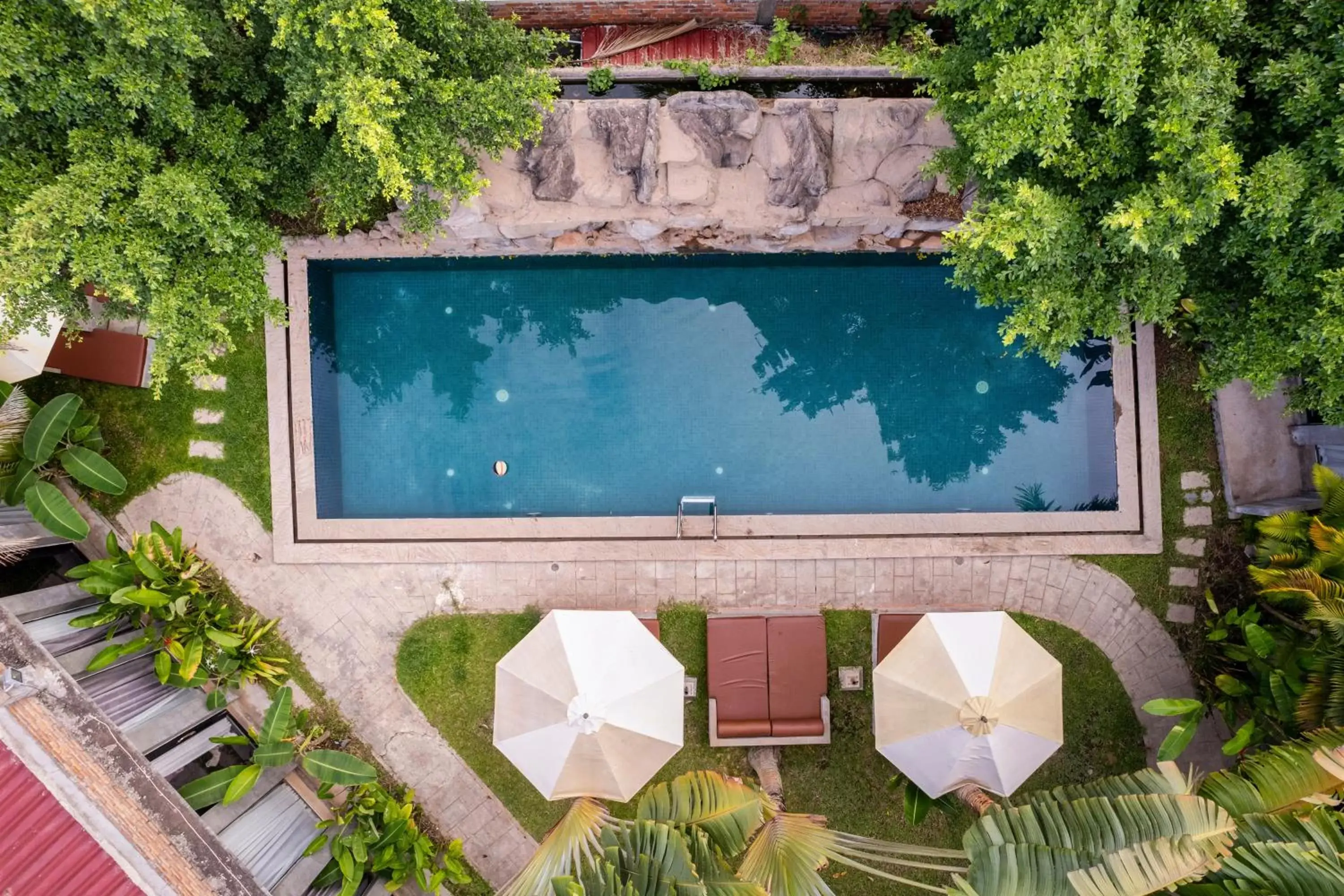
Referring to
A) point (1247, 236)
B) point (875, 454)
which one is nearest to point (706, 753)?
point (875, 454)

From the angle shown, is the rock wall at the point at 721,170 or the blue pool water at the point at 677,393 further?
the blue pool water at the point at 677,393

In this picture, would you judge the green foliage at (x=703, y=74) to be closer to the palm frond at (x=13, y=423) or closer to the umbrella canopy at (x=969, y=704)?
the umbrella canopy at (x=969, y=704)

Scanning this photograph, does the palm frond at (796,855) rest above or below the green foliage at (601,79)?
below

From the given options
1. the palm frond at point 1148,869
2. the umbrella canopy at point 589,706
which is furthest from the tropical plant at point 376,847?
the palm frond at point 1148,869

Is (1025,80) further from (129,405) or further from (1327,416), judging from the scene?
(129,405)

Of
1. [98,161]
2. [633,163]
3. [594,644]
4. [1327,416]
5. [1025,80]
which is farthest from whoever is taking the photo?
[633,163]

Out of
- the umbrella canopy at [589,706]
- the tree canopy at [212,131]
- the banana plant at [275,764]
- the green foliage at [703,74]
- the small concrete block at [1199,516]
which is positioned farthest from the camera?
the small concrete block at [1199,516]

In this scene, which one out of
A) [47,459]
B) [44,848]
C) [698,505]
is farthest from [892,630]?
[47,459]

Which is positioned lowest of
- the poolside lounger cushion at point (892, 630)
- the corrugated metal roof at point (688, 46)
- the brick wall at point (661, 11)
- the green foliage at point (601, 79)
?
the poolside lounger cushion at point (892, 630)
